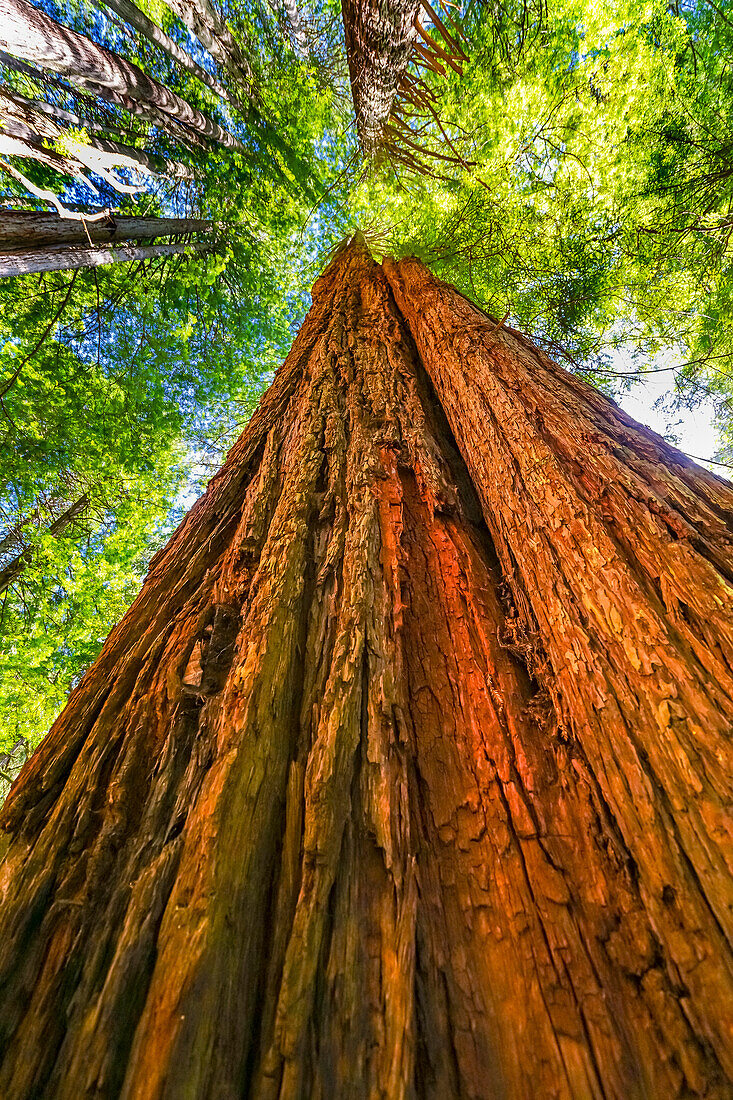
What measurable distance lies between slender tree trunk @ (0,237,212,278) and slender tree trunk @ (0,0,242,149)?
4.71ft

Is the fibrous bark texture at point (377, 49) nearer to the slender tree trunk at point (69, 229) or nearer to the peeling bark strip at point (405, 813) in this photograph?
the slender tree trunk at point (69, 229)

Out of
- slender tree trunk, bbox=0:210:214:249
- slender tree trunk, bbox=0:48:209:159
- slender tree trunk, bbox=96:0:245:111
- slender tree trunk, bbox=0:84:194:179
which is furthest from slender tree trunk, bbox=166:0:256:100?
slender tree trunk, bbox=0:210:214:249

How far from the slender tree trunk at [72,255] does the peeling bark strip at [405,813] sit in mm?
4177

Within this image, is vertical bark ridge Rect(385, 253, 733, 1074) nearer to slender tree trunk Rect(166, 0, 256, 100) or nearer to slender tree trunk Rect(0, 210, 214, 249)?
slender tree trunk Rect(0, 210, 214, 249)

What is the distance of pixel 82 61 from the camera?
424 cm

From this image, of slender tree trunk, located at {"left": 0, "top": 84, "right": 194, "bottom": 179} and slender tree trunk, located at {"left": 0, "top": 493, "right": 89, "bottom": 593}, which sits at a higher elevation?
slender tree trunk, located at {"left": 0, "top": 84, "right": 194, "bottom": 179}

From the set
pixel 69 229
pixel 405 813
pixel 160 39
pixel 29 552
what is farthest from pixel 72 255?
pixel 405 813

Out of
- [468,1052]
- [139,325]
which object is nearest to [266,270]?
[139,325]

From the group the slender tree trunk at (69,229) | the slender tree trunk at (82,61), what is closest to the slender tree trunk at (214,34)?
the slender tree trunk at (82,61)

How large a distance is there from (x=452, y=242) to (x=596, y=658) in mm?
6633

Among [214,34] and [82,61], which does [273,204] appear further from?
[82,61]

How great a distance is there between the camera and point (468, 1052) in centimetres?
75

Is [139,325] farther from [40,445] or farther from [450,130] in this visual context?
[450,130]

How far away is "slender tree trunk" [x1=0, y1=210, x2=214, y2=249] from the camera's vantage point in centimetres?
420
